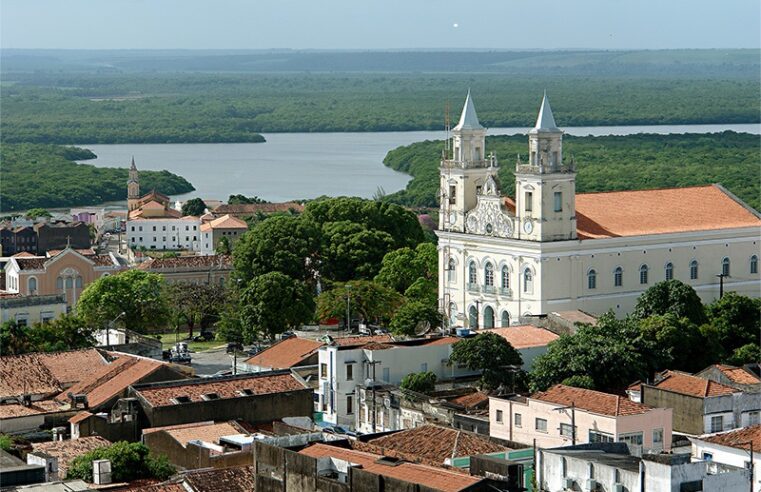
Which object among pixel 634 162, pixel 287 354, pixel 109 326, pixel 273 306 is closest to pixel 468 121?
pixel 273 306

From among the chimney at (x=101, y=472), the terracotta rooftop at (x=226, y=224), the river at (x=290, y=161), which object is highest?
the chimney at (x=101, y=472)

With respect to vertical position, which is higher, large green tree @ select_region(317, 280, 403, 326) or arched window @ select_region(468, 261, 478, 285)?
arched window @ select_region(468, 261, 478, 285)

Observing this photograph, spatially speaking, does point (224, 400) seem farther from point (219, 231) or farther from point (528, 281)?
point (219, 231)

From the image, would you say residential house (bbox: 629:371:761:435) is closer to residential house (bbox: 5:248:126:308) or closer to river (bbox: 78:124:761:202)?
residential house (bbox: 5:248:126:308)

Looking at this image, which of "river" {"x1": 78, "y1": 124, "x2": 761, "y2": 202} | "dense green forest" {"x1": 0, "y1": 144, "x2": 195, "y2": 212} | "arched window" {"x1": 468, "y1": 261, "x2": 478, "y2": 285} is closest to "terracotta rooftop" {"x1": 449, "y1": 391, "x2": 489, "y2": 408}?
"arched window" {"x1": 468, "y1": 261, "x2": 478, "y2": 285}

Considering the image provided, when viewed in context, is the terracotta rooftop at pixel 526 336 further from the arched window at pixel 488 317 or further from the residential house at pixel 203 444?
the residential house at pixel 203 444

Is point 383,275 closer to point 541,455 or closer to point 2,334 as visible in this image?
point 2,334

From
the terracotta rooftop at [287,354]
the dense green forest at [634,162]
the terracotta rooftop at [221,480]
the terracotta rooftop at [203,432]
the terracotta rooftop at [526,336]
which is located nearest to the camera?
the terracotta rooftop at [221,480]

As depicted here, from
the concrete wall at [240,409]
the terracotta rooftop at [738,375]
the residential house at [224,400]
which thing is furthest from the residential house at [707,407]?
the residential house at [224,400]
